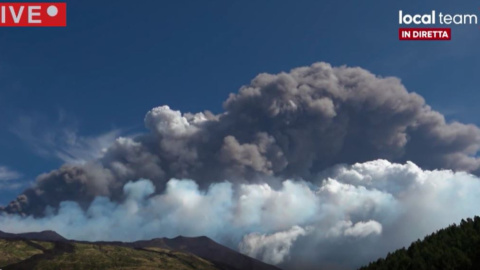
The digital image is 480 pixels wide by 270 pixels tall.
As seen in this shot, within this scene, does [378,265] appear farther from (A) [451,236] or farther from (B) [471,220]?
(B) [471,220]

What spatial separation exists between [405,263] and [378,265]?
24.1 ft

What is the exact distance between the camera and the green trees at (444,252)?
91.7 metres

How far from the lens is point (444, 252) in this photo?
98250mm

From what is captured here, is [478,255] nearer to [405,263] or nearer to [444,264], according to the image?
[444,264]

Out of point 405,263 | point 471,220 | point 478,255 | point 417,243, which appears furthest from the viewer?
point 471,220

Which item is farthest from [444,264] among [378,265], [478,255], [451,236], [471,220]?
[471,220]

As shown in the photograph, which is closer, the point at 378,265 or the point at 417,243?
the point at 378,265

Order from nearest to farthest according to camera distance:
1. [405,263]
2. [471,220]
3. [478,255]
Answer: [478,255]
[405,263]
[471,220]

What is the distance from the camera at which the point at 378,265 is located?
353 feet

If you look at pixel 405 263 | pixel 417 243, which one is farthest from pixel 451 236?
→ pixel 405 263

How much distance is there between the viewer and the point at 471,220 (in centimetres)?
12256

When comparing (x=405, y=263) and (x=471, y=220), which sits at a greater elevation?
(x=471, y=220)

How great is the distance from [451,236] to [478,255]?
2464 centimetres

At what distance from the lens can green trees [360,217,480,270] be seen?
301 ft
